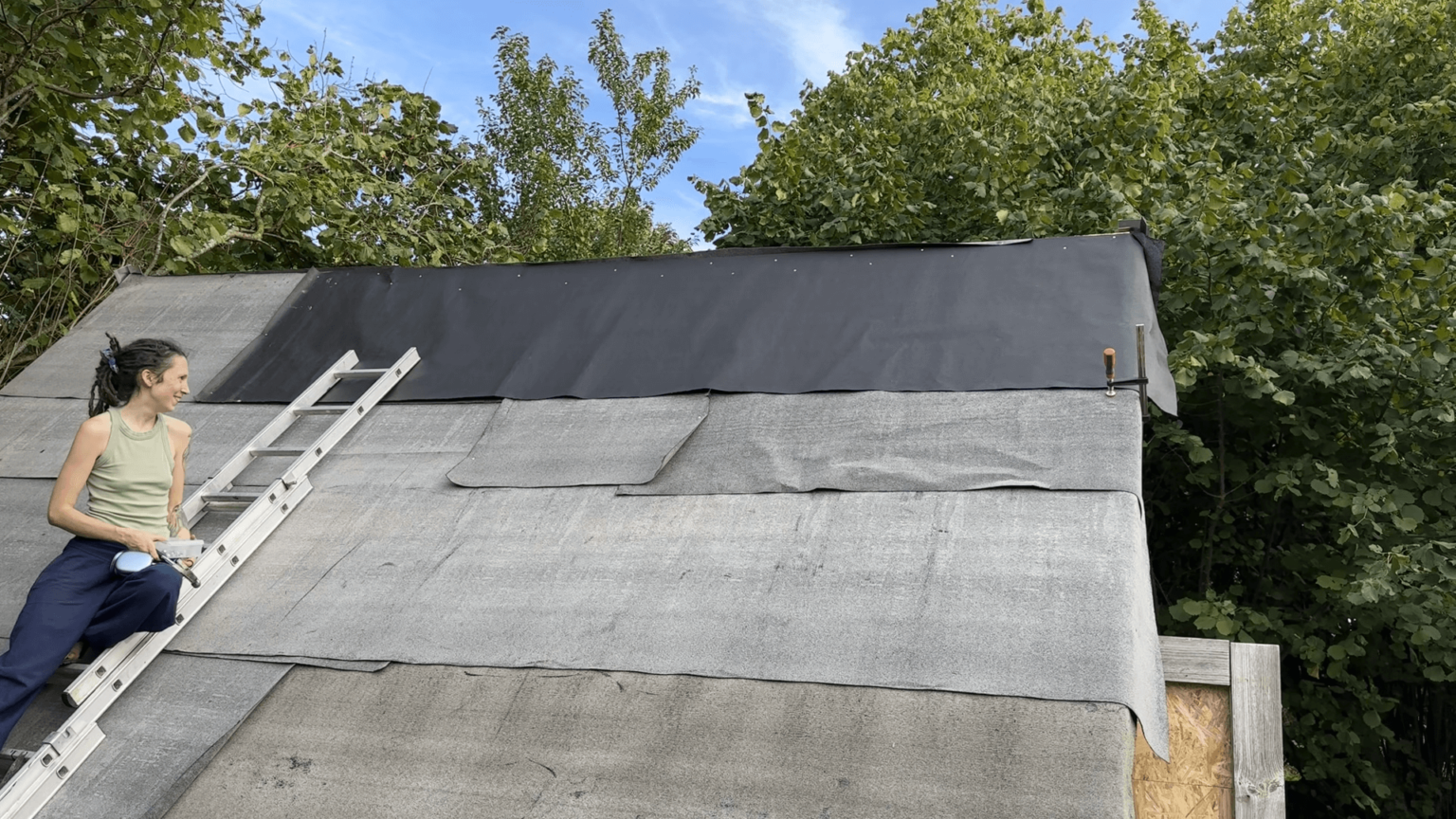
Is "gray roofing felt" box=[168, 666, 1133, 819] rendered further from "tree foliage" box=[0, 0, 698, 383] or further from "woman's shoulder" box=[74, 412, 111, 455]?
"tree foliage" box=[0, 0, 698, 383]

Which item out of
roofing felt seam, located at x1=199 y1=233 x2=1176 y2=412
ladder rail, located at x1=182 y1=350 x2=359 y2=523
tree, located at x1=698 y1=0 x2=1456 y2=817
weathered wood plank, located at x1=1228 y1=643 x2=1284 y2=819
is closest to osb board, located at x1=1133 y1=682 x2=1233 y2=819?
weathered wood plank, located at x1=1228 y1=643 x2=1284 y2=819

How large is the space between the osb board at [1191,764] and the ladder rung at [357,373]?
3485 millimetres

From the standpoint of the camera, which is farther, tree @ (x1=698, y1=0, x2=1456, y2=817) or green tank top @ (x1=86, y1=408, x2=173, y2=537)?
tree @ (x1=698, y1=0, x2=1456, y2=817)

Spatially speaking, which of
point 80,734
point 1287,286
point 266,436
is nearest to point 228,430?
point 266,436

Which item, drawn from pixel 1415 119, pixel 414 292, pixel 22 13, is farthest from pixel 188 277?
pixel 1415 119

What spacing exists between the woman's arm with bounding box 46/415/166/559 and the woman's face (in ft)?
0.50

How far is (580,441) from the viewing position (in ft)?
13.8

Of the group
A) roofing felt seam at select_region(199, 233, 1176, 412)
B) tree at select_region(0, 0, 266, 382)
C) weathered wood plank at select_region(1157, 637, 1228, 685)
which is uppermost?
tree at select_region(0, 0, 266, 382)

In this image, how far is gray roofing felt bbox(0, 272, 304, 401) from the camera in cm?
542

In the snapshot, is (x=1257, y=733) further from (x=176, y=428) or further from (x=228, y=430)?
(x=228, y=430)

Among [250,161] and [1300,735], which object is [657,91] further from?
[1300,735]

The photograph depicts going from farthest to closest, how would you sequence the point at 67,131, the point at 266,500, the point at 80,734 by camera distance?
the point at 67,131 → the point at 266,500 → the point at 80,734

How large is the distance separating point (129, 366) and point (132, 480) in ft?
1.15

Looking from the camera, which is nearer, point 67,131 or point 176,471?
point 176,471
